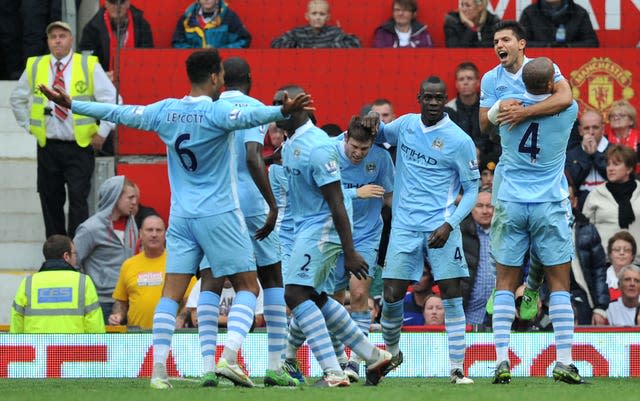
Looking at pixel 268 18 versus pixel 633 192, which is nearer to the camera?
pixel 633 192

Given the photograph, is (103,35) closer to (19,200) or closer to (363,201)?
(19,200)

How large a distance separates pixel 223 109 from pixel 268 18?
8.52m

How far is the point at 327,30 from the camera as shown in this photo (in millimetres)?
17250

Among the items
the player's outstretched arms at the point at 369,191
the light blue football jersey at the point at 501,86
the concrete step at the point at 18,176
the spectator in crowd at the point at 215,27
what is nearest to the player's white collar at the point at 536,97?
the light blue football jersey at the point at 501,86

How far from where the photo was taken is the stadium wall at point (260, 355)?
13.0 m

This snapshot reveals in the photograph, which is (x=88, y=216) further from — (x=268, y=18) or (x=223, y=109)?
(x=223, y=109)

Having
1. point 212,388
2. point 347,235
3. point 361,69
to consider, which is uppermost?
point 361,69

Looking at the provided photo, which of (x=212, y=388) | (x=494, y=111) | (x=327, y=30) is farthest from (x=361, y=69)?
(x=212, y=388)

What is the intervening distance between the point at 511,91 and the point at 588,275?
4.15 m

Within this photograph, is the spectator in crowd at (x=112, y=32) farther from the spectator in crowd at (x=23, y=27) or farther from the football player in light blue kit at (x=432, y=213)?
the football player in light blue kit at (x=432, y=213)

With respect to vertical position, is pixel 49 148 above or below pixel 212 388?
above

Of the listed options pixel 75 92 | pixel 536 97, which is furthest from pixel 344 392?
pixel 75 92

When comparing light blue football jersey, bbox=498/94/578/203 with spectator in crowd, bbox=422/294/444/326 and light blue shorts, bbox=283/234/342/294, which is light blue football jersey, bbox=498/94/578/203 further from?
spectator in crowd, bbox=422/294/444/326

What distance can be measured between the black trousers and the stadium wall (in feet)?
10.8
